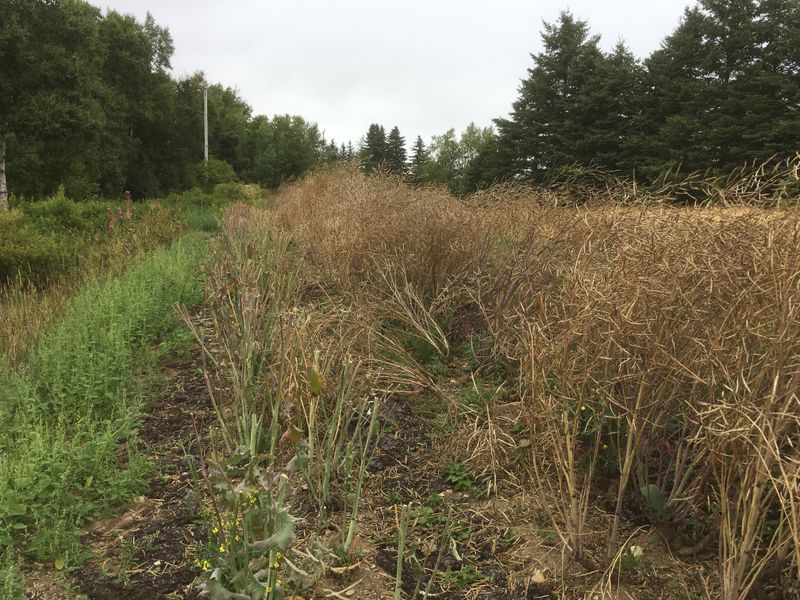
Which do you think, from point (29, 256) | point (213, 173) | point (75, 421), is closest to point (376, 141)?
point (213, 173)

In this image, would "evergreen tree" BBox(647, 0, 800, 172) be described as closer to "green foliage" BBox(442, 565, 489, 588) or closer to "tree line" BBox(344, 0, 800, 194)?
"tree line" BBox(344, 0, 800, 194)

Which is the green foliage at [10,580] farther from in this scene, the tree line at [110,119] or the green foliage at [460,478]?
the tree line at [110,119]

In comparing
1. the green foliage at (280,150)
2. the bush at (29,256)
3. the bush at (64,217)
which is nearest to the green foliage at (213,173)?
the green foliage at (280,150)

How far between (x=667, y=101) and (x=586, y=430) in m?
24.6

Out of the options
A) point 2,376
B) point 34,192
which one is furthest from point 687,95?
point 34,192

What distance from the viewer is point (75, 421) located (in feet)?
11.5

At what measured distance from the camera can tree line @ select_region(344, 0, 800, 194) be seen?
20375 millimetres

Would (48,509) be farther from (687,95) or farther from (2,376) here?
(687,95)

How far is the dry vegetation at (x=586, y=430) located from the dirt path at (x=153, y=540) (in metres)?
0.36

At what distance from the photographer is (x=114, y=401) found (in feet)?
12.1

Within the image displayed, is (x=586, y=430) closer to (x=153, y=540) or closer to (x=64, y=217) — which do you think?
(x=153, y=540)

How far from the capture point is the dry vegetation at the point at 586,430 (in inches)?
75.7

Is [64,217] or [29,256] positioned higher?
[64,217]

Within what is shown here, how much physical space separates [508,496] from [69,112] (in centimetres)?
2466
